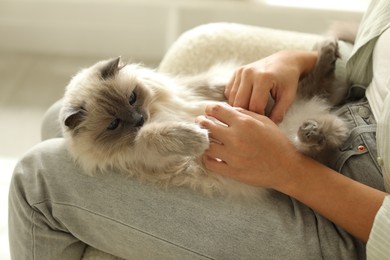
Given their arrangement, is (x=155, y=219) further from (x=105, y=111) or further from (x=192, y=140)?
(x=105, y=111)

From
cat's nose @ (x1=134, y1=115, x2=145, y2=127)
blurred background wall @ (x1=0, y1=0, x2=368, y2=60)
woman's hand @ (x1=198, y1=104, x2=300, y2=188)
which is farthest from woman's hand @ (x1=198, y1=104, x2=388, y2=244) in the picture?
blurred background wall @ (x1=0, y1=0, x2=368, y2=60)

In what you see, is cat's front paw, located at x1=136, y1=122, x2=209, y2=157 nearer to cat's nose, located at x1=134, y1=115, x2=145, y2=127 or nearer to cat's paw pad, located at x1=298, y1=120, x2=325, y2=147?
cat's nose, located at x1=134, y1=115, x2=145, y2=127

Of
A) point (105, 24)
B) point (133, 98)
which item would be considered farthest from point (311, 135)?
point (105, 24)

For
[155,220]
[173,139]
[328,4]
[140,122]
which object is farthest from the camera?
[328,4]

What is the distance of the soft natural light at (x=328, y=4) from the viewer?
2586mm

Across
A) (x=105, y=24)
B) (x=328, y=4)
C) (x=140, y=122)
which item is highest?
(x=328, y=4)

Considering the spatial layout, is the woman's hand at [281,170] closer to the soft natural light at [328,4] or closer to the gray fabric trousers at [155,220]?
the gray fabric trousers at [155,220]

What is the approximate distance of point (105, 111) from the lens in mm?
1328

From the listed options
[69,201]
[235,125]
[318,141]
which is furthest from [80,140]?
[318,141]

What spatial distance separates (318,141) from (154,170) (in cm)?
44

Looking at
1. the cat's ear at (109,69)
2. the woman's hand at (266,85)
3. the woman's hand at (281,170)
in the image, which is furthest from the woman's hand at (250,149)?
the cat's ear at (109,69)

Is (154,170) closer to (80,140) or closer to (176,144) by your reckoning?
(176,144)

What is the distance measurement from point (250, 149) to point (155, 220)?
0.95ft

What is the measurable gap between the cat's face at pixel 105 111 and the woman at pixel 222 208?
115mm
